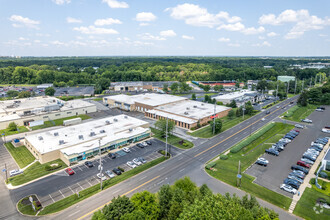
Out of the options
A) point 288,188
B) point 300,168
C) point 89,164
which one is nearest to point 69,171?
point 89,164

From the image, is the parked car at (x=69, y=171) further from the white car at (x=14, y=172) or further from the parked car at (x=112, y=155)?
the white car at (x=14, y=172)

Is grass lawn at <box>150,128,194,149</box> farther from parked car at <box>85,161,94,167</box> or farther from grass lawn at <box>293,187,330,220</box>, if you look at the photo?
grass lawn at <box>293,187,330,220</box>

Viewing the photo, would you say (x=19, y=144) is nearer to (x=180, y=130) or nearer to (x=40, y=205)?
(x=40, y=205)

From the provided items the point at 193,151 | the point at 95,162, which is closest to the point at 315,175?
the point at 193,151

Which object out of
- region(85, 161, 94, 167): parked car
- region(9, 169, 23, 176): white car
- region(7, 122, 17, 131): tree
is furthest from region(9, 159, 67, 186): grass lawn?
region(7, 122, 17, 131): tree

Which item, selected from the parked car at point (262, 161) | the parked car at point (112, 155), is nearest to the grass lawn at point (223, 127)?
the parked car at point (262, 161)

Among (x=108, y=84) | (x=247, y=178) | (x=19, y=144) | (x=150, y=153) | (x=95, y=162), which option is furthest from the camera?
(x=108, y=84)

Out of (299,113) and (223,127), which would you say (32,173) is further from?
(299,113)
